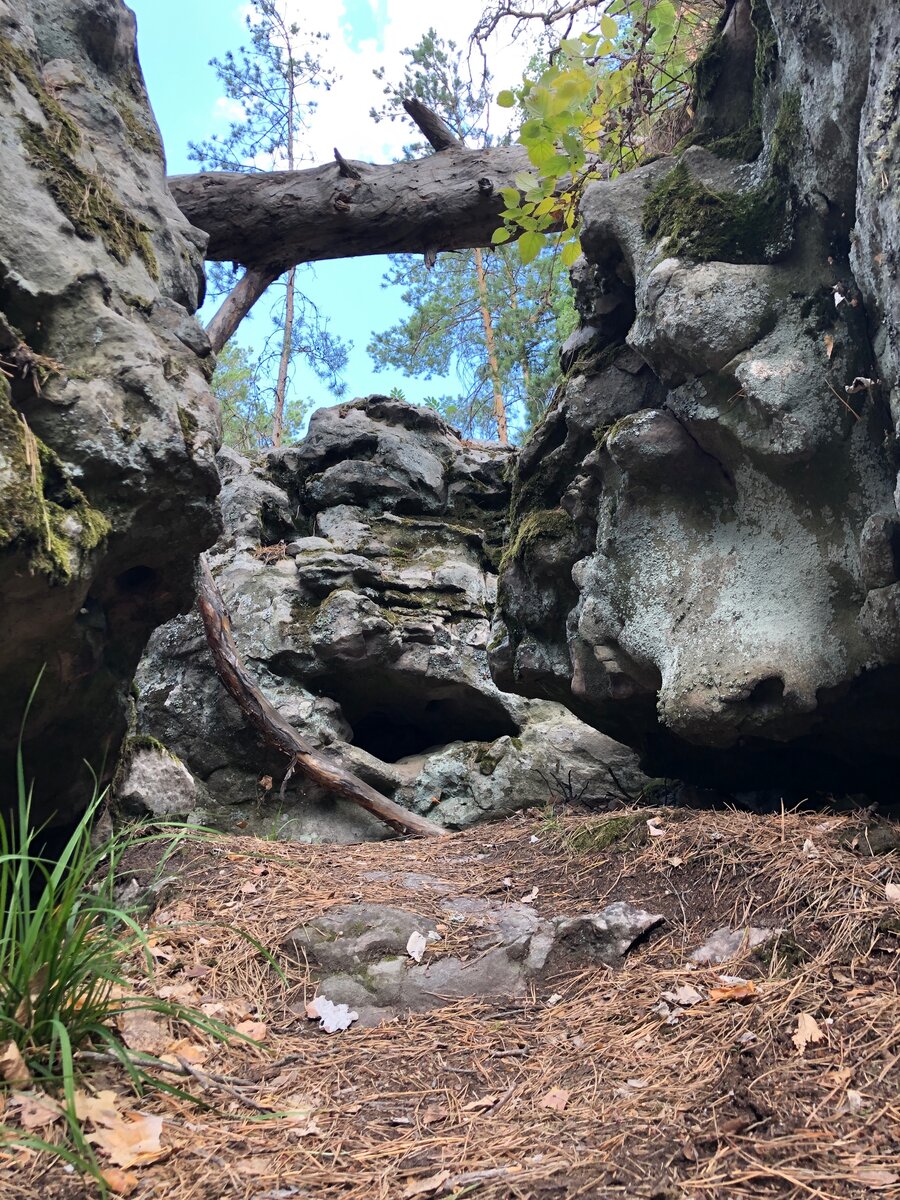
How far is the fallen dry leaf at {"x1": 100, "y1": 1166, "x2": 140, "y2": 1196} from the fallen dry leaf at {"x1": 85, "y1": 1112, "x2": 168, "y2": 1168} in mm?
25

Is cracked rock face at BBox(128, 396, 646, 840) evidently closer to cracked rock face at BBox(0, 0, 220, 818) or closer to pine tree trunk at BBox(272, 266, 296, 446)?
cracked rock face at BBox(0, 0, 220, 818)

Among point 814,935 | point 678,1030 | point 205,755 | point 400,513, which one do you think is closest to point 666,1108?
point 678,1030

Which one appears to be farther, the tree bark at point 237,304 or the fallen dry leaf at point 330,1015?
the tree bark at point 237,304

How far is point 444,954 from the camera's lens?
2852mm

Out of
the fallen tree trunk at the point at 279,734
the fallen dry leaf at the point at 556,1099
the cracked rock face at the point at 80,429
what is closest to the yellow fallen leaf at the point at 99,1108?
the fallen dry leaf at the point at 556,1099

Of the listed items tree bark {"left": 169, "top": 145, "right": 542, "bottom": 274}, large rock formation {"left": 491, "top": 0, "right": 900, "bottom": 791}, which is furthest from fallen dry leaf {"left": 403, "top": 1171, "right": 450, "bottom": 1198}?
tree bark {"left": 169, "top": 145, "right": 542, "bottom": 274}

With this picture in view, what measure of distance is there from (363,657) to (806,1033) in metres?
4.82

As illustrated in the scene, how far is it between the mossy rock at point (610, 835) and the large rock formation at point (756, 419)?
0.44 metres

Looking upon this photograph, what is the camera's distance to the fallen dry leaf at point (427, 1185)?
1609 millimetres

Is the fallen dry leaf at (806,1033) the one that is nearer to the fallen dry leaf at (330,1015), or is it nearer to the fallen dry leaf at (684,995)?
the fallen dry leaf at (684,995)

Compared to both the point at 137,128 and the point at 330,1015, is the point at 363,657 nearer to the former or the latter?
the point at 137,128

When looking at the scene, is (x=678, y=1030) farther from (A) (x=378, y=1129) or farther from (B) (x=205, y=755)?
(B) (x=205, y=755)

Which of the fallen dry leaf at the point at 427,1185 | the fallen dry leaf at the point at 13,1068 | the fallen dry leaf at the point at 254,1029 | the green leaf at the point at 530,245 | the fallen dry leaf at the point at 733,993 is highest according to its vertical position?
the green leaf at the point at 530,245

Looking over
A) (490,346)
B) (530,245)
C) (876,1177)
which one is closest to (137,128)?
(530,245)
